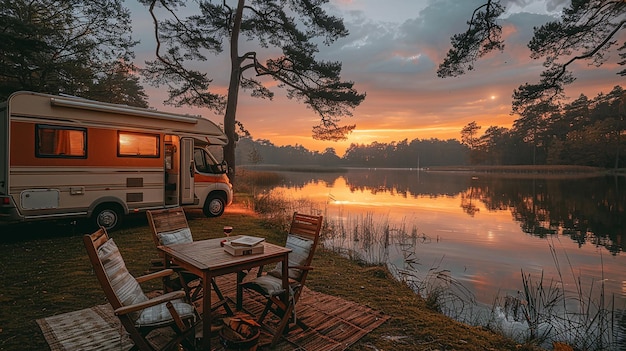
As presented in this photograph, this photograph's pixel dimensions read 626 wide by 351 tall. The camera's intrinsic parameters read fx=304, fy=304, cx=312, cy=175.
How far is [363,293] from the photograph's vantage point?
423 centimetres

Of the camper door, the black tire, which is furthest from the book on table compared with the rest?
the black tire

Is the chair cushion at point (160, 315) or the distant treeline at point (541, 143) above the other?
the distant treeline at point (541, 143)

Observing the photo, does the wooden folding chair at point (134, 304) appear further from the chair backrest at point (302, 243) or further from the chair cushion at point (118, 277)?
the chair backrest at point (302, 243)

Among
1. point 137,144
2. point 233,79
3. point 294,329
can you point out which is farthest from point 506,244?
point 233,79

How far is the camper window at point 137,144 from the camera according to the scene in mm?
7184

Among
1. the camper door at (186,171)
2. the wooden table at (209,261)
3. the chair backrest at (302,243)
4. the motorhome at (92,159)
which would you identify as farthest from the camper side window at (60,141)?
the chair backrest at (302,243)

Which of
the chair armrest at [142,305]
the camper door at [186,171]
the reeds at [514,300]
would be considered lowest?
the reeds at [514,300]

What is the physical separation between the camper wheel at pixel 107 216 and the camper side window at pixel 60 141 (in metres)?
1.29

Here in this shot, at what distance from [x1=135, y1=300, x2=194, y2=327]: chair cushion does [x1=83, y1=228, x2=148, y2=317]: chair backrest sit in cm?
16

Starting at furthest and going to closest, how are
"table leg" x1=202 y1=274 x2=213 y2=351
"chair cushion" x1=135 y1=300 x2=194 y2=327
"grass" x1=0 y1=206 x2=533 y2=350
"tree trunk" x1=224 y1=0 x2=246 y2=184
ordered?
1. "tree trunk" x1=224 y1=0 x2=246 y2=184
2. "grass" x1=0 y1=206 x2=533 y2=350
3. "table leg" x1=202 y1=274 x2=213 y2=351
4. "chair cushion" x1=135 y1=300 x2=194 y2=327

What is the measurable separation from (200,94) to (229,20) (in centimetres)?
371

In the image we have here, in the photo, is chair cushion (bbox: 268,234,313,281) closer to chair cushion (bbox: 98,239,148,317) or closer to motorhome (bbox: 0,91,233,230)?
chair cushion (bbox: 98,239,148,317)

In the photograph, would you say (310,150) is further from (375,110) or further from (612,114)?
(375,110)

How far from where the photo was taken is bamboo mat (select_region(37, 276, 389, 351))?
2705 millimetres
